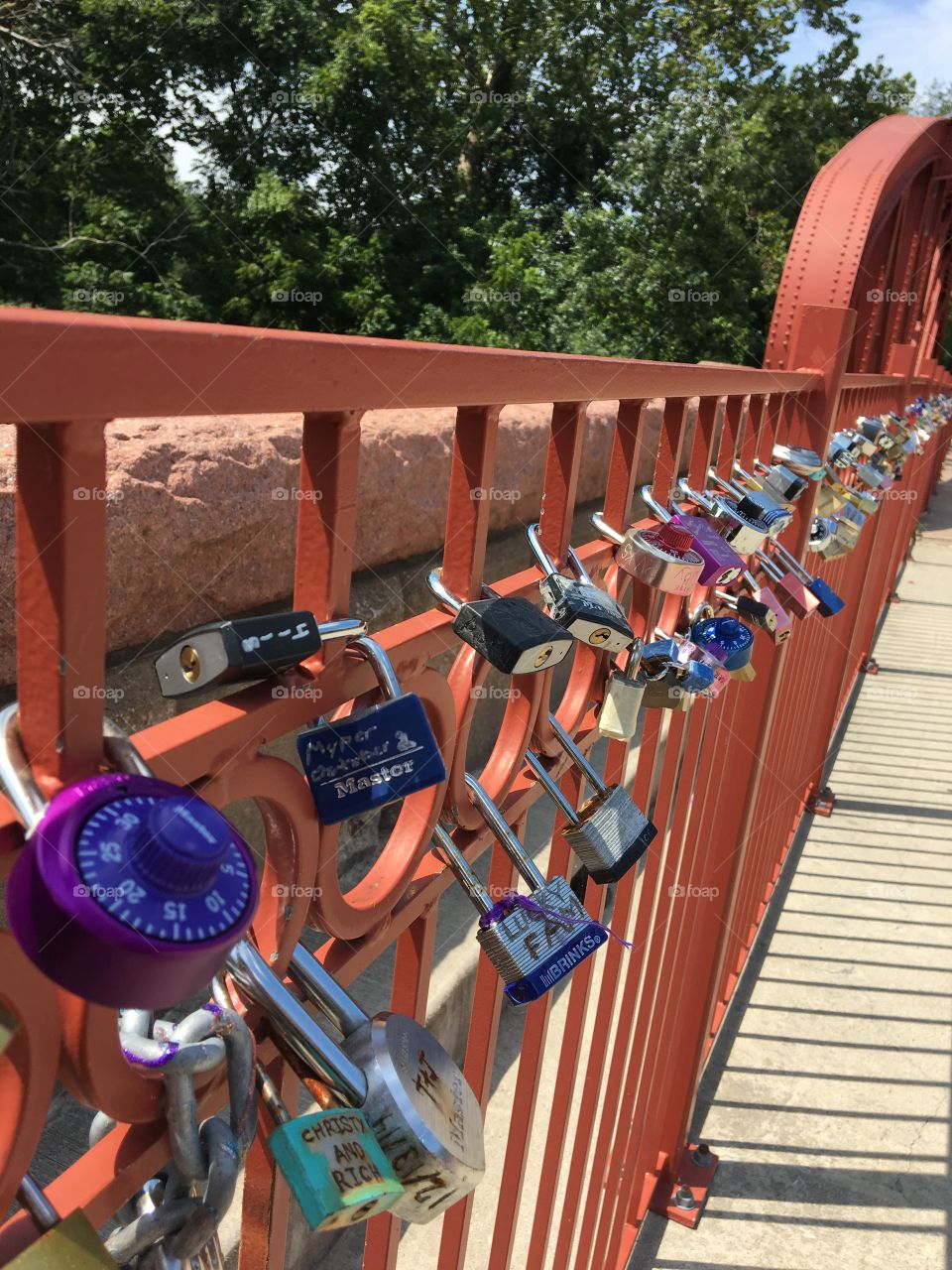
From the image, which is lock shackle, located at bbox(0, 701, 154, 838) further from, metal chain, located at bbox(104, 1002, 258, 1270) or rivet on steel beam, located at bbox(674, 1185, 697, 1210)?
rivet on steel beam, located at bbox(674, 1185, 697, 1210)

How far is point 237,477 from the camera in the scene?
1.43 metres

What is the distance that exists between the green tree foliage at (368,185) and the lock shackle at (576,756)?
1188 cm

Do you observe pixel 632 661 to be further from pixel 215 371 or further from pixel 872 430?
pixel 872 430

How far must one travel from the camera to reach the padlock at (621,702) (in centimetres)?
116

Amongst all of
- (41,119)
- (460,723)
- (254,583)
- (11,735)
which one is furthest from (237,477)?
(41,119)

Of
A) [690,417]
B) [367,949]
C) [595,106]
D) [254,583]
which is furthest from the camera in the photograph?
[595,106]

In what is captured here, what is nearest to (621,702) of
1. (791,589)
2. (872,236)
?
(791,589)

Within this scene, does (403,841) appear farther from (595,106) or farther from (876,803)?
(595,106)

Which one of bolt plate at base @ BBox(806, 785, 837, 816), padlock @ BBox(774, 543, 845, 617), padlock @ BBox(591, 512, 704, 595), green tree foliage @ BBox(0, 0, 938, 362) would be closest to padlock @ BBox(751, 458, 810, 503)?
padlock @ BBox(774, 543, 845, 617)

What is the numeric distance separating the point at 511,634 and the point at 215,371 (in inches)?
12.6

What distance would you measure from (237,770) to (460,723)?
28 cm

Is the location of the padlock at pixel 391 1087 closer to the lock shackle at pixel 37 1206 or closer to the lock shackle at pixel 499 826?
the lock shackle at pixel 37 1206

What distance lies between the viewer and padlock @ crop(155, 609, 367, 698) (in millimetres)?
528

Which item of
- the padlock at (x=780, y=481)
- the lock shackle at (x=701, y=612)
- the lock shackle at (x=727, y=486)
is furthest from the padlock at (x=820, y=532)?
the lock shackle at (x=701, y=612)
